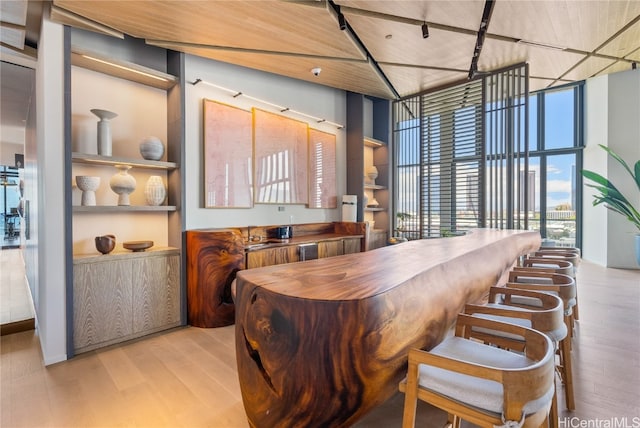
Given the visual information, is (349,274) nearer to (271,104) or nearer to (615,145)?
(271,104)

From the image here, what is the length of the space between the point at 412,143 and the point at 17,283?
26.0ft

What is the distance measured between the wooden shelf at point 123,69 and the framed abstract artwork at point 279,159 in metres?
1.28

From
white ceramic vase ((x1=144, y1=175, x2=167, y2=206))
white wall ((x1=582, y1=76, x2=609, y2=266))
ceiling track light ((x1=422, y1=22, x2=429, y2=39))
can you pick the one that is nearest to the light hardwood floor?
white ceramic vase ((x1=144, y1=175, x2=167, y2=206))

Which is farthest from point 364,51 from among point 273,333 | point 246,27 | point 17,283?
point 17,283

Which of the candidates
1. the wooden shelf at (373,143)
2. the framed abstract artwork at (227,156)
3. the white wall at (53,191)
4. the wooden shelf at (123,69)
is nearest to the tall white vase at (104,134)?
the white wall at (53,191)

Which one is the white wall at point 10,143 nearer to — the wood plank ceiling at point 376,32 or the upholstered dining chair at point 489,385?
the wood plank ceiling at point 376,32

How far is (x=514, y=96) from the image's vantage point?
192 inches

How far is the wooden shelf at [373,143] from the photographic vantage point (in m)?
6.15

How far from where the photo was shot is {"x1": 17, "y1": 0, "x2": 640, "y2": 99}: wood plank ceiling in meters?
2.85

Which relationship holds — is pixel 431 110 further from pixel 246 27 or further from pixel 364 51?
pixel 246 27

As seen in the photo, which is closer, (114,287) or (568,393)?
(568,393)

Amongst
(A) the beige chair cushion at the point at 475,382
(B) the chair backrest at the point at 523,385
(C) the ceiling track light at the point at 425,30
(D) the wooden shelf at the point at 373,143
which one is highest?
(C) the ceiling track light at the point at 425,30

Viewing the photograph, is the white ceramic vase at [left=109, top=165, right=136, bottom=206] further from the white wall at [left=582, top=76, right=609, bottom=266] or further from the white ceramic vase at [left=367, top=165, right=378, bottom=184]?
the white wall at [left=582, top=76, right=609, bottom=266]

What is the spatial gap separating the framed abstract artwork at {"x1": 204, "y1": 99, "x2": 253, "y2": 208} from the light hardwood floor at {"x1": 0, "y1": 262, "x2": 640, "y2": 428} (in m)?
1.72
